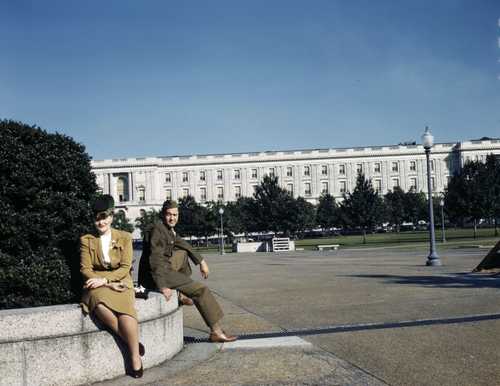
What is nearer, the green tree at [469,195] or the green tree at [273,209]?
the green tree at [469,195]

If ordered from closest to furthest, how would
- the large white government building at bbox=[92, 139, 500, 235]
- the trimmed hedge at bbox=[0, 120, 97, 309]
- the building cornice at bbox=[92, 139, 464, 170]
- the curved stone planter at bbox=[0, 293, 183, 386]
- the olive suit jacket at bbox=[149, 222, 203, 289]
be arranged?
the curved stone planter at bbox=[0, 293, 183, 386], the trimmed hedge at bbox=[0, 120, 97, 309], the olive suit jacket at bbox=[149, 222, 203, 289], the building cornice at bbox=[92, 139, 464, 170], the large white government building at bbox=[92, 139, 500, 235]

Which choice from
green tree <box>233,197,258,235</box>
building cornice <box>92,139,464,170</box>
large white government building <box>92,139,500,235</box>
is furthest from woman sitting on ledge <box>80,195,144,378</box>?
building cornice <box>92,139,464,170</box>

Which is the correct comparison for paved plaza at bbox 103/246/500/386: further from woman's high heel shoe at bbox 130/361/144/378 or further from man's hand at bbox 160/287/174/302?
man's hand at bbox 160/287/174/302

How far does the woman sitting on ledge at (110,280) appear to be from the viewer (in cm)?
460

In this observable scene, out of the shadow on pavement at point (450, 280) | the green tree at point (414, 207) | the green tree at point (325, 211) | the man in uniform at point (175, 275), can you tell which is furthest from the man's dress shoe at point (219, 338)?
the green tree at point (414, 207)

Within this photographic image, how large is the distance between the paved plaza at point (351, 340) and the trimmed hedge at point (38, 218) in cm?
142

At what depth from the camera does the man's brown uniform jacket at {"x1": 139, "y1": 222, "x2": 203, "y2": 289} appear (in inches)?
228

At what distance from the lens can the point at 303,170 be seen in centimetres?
11375

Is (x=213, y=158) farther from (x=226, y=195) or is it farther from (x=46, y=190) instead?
(x=46, y=190)

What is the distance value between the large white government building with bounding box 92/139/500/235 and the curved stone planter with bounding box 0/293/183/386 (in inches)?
4256

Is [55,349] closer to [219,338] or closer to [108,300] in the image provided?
[108,300]

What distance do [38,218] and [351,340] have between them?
3540 millimetres

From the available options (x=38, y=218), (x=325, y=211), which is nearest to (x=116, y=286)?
(x=38, y=218)

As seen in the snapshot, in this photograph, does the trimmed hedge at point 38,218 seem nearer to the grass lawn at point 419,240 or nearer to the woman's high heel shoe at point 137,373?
the woman's high heel shoe at point 137,373
